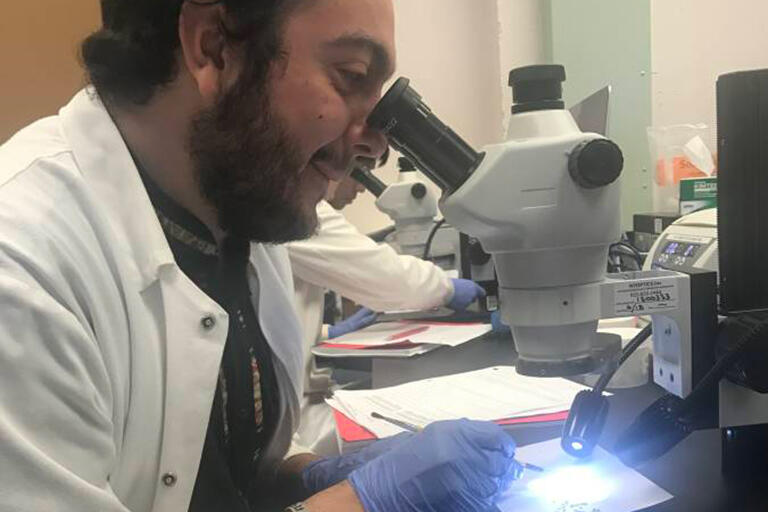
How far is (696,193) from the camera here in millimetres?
1839

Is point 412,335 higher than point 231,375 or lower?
lower

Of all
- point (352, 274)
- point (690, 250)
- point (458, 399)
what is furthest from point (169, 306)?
point (352, 274)

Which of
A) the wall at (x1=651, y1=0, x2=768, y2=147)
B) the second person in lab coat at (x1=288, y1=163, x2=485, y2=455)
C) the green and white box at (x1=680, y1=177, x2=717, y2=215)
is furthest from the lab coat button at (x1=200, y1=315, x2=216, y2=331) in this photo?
the wall at (x1=651, y1=0, x2=768, y2=147)

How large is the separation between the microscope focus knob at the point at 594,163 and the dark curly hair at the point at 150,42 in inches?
17.4

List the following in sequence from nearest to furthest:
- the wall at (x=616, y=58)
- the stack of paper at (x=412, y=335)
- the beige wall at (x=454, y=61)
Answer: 1. the stack of paper at (x=412, y=335)
2. the wall at (x=616, y=58)
3. the beige wall at (x=454, y=61)

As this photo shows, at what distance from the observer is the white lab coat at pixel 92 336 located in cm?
65

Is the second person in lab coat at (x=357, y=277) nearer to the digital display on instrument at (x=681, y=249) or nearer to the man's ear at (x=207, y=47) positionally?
the digital display on instrument at (x=681, y=249)

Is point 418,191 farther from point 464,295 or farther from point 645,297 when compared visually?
point 645,297

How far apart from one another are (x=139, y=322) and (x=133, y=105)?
13.4 inches

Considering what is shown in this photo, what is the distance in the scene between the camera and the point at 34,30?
3531 millimetres

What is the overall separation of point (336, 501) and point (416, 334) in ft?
3.02

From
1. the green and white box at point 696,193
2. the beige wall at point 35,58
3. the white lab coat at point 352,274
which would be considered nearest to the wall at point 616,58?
the green and white box at point 696,193

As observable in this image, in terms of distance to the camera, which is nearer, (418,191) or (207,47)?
(207,47)

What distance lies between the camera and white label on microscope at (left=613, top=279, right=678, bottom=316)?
0.76 m
